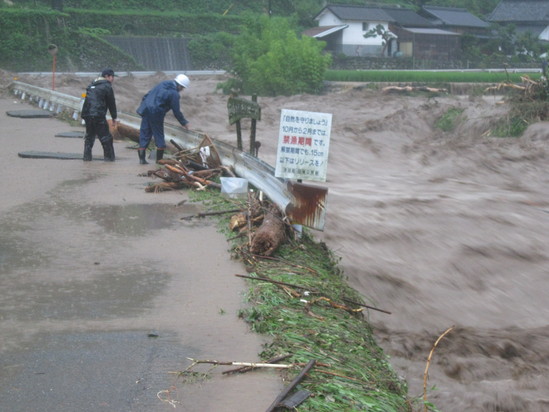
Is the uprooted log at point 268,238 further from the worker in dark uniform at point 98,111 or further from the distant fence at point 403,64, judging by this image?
the distant fence at point 403,64

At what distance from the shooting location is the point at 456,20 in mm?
65438

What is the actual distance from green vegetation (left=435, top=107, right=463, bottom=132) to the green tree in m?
18.0

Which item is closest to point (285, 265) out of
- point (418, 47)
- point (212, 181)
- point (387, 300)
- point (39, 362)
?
point (387, 300)

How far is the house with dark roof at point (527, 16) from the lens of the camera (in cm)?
6488

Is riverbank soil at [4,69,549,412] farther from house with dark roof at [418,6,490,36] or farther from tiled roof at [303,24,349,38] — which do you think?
house with dark roof at [418,6,490,36]

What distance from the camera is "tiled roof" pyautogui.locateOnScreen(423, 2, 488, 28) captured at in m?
65.2

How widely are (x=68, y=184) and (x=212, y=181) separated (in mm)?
2170

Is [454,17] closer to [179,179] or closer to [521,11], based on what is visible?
[521,11]

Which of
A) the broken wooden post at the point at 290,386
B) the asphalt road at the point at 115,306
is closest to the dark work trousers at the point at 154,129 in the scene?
the asphalt road at the point at 115,306

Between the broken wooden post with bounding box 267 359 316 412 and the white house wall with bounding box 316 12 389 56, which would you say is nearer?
the broken wooden post with bounding box 267 359 316 412

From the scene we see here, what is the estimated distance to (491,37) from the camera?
210 feet

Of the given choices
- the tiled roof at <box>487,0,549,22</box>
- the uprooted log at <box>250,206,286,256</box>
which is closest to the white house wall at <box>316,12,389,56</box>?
the tiled roof at <box>487,0,549,22</box>

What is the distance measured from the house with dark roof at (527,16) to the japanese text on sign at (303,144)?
191 feet

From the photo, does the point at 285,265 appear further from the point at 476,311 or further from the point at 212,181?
the point at 212,181
